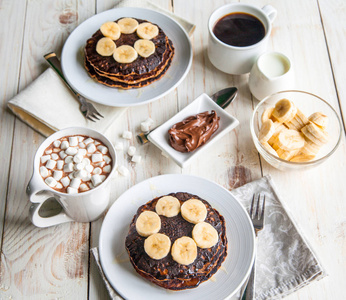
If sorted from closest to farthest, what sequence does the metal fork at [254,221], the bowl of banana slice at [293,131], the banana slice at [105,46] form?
the metal fork at [254,221]
the bowl of banana slice at [293,131]
the banana slice at [105,46]

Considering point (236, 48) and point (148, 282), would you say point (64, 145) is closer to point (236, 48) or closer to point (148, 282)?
point (148, 282)

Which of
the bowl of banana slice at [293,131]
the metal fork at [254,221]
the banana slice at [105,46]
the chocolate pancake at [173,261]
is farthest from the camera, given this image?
the banana slice at [105,46]

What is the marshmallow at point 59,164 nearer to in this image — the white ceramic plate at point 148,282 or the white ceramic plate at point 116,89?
the white ceramic plate at point 148,282

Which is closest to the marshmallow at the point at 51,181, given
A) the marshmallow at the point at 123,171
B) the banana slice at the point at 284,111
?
the marshmallow at the point at 123,171

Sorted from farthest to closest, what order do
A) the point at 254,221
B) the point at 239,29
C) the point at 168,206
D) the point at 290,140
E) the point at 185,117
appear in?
the point at 239,29
the point at 185,117
the point at 290,140
the point at 254,221
the point at 168,206

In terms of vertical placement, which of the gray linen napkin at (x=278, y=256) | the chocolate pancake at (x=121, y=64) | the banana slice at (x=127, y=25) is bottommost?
the gray linen napkin at (x=278, y=256)

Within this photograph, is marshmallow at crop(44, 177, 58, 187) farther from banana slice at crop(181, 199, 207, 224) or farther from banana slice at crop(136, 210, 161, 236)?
banana slice at crop(181, 199, 207, 224)

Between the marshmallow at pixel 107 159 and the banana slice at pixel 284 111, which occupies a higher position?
the marshmallow at pixel 107 159

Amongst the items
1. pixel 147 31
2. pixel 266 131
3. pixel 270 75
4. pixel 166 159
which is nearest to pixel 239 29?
pixel 270 75

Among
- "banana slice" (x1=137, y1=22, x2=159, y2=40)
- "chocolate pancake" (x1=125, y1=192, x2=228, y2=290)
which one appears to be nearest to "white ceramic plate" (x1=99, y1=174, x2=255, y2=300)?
"chocolate pancake" (x1=125, y1=192, x2=228, y2=290)
